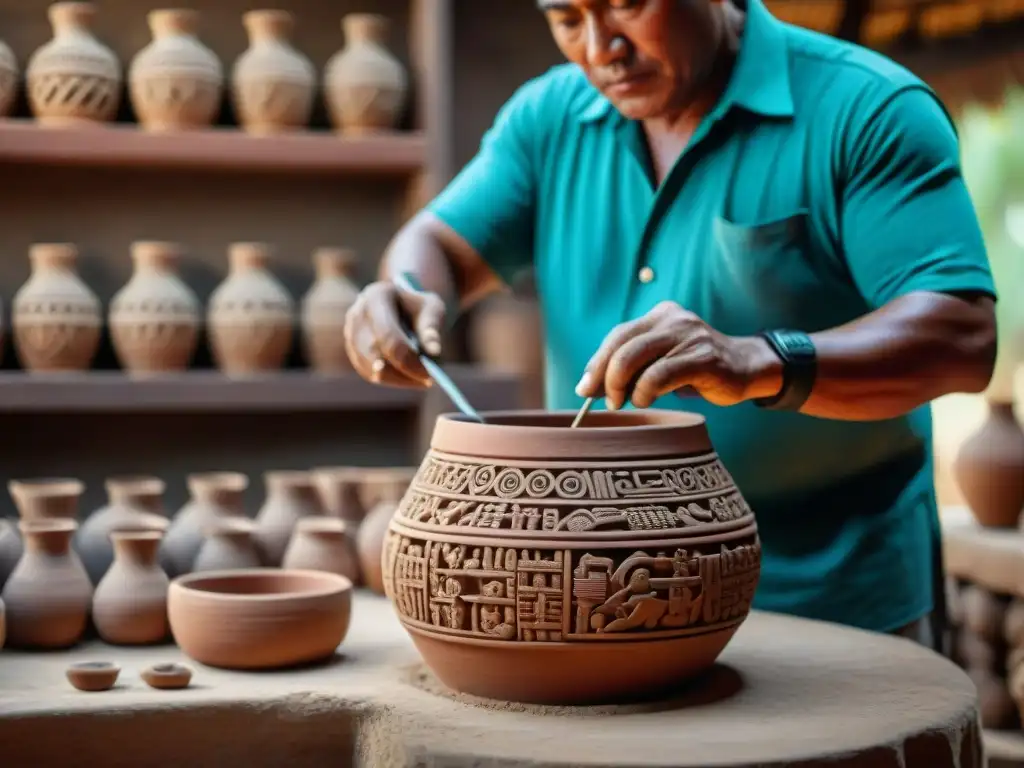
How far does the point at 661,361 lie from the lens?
5.84ft

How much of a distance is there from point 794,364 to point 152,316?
2.56 meters

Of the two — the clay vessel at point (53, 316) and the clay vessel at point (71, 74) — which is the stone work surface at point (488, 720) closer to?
the clay vessel at point (53, 316)

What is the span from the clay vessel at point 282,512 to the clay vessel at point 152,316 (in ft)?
4.46

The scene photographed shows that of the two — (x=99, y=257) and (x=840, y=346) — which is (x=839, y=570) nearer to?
(x=840, y=346)

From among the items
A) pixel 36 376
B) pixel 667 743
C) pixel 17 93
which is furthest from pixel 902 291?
pixel 17 93

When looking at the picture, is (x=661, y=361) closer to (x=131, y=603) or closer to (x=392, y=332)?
(x=392, y=332)

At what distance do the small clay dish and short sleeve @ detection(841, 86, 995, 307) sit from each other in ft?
3.87

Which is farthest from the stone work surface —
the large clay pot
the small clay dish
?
the large clay pot

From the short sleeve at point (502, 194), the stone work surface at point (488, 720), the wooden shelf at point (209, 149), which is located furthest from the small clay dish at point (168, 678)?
the wooden shelf at point (209, 149)

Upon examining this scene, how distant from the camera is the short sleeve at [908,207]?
2.07 metres

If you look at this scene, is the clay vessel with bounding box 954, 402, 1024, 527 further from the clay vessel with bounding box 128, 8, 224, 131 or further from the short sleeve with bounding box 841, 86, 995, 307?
the clay vessel with bounding box 128, 8, 224, 131

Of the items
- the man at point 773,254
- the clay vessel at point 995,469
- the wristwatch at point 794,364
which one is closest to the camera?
the wristwatch at point 794,364

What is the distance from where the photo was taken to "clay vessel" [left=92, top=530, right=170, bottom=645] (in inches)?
84.4

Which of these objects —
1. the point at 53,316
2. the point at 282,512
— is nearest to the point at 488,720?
the point at 282,512
